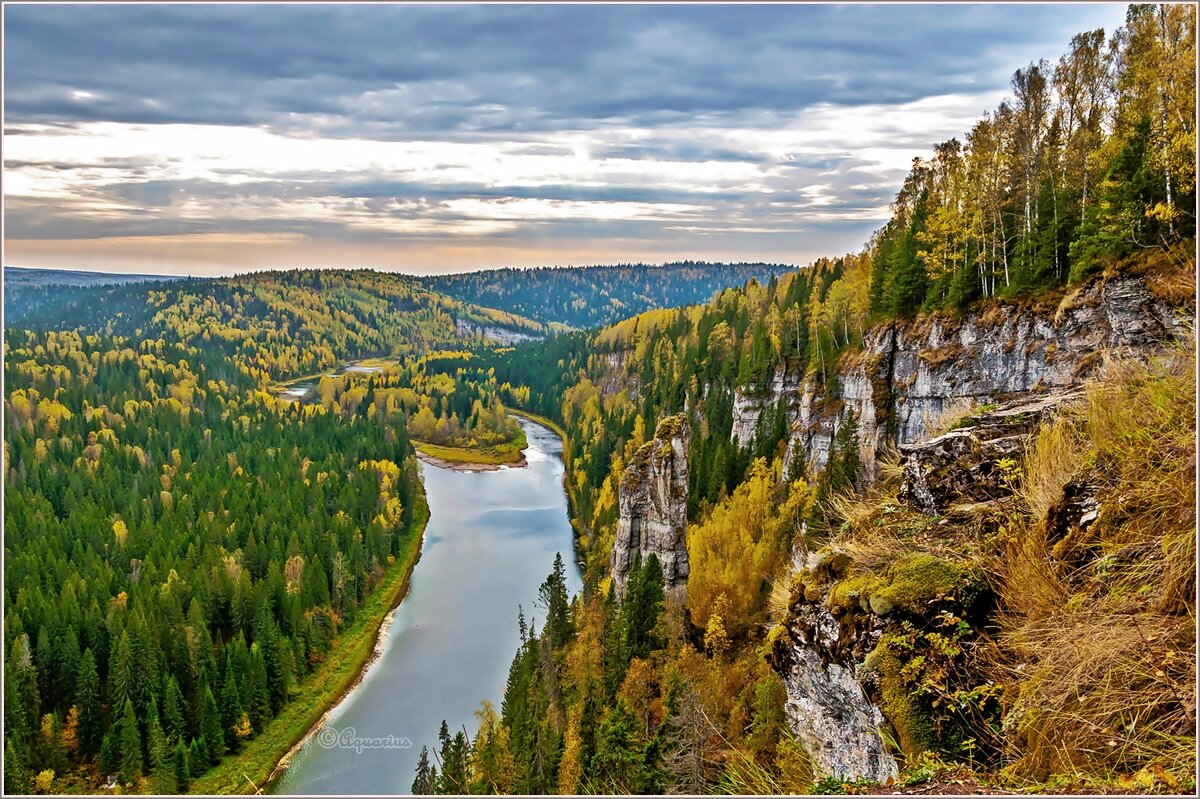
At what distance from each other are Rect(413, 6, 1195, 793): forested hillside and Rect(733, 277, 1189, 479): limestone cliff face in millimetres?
300

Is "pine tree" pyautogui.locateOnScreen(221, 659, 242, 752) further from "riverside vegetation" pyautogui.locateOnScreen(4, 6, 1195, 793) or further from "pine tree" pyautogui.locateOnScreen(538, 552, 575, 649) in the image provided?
"pine tree" pyautogui.locateOnScreen(538, 552, 575, 649)

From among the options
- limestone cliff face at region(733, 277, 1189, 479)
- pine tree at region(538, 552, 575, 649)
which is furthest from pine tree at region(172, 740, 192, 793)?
limestone cliff face at region(733, 277, 1189, 479)

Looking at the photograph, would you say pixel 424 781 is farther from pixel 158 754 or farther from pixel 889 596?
pixel 889 596

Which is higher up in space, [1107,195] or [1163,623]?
[1107,195]

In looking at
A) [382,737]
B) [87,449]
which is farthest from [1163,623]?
[87,449]

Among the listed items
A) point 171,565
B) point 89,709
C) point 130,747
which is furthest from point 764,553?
point 171,565

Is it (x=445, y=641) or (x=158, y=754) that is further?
(x=445, y=641)

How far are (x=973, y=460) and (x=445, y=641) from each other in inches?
1661

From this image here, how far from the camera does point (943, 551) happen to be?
7.00 m

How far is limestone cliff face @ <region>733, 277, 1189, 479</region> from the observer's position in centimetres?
2167

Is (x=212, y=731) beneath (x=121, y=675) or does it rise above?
beneath

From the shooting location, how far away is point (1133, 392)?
656 centimetres

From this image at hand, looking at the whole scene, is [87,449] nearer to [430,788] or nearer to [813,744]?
[430,788]

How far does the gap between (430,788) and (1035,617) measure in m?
26.8
